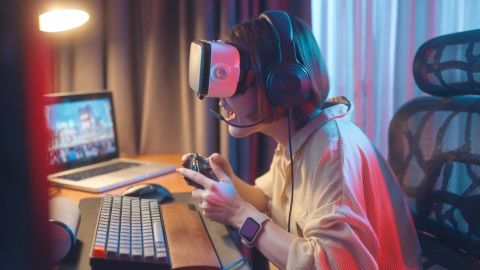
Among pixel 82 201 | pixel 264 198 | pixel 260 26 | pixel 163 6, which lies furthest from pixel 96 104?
pixel 260 26

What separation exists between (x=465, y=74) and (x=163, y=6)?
103 cm

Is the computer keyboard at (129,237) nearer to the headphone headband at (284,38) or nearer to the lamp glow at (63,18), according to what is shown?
the headphone headband at (284,38)

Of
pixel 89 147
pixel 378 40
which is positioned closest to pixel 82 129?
pixel 89 147

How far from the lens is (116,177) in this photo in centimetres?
135

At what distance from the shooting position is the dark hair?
93 cm

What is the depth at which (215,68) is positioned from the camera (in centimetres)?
90

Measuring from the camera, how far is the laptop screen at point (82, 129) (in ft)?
4.62

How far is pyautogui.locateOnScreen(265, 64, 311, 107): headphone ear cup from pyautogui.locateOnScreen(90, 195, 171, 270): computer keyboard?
0.32 meters

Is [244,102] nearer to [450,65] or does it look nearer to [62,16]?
[450,65]

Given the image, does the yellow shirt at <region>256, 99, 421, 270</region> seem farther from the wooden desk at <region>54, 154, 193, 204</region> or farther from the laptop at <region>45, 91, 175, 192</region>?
the laptop at <region>45, 91, 175, 192</region>

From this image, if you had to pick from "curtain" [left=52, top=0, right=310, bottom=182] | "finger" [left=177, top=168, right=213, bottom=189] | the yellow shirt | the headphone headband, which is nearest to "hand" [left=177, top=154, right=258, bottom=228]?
"finger" [left=177, top=168, right=213, bottom=189]

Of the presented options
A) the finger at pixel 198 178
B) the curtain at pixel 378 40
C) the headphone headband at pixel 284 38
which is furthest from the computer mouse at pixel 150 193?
the curtain at pixel 378 40

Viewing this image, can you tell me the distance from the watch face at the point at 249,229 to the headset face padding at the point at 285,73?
0.23m

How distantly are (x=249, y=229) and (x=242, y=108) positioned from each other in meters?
0.26
